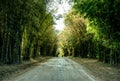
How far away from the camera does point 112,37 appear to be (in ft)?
80.6

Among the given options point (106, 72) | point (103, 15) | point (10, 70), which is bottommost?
point (106, 72)

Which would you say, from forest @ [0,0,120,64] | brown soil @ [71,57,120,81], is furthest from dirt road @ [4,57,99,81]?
forest @ [0,0,120,64]

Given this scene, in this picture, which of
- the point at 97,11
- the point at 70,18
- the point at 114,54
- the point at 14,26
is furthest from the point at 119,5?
the point at 70,18

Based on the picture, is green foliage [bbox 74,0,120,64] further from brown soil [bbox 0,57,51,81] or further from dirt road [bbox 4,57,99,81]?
brown soil [bbox 0,57,51,81]

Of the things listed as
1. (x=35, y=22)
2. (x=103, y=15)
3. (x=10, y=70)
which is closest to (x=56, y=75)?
(x=10, y=70)

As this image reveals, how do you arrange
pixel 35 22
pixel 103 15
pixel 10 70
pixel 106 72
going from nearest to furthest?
1. pixel 103 15
2. pixel 106 72
3. pixel 10 70
4. pixel 35 22

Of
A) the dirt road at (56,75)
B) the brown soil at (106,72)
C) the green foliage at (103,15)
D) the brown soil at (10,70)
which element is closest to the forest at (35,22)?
the green foliage at (103,15)

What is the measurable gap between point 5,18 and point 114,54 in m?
15.7

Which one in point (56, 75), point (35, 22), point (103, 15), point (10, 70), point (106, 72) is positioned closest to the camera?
point (56, 75)

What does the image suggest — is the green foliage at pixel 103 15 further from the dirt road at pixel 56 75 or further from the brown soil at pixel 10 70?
the brown soil at pixel 10 70

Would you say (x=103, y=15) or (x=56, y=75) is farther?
(x=103, y=15)

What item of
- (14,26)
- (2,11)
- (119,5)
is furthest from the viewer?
(14,26)

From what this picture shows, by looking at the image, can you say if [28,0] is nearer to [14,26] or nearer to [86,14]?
[14,26]

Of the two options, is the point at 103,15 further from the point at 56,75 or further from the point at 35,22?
the point at 35,22
